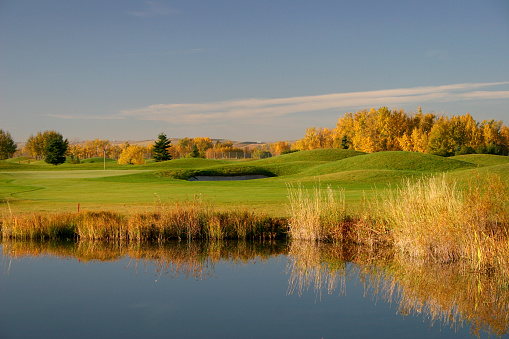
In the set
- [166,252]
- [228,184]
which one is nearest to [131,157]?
[228,184]

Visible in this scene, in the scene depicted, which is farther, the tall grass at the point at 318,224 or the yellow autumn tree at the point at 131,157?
the yellow autumn tree at the point at 131,157

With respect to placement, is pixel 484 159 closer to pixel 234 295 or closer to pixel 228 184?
pixel 228 184

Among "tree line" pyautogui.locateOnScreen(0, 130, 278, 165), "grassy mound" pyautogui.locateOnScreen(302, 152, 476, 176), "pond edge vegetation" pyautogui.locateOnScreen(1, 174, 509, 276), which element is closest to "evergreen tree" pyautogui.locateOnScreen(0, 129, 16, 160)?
"tree line" pyautogui.locateOnScreen(0, 130, 278, 165)

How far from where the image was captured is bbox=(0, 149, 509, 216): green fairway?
2316 cm

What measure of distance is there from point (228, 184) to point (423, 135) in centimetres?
4785

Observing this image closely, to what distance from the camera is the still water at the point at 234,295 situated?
8.93 metres

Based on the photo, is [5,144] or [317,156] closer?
[317,156]

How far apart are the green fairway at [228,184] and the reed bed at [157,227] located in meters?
1.74

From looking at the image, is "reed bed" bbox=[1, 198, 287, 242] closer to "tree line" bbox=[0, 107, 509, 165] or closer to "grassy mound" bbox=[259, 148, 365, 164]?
"grassy mound" bbox=[259, 148, 365, 164]

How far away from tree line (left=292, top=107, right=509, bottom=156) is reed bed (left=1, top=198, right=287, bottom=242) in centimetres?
5920

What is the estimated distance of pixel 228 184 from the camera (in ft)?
116

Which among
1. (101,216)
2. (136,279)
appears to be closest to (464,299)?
(136,279)

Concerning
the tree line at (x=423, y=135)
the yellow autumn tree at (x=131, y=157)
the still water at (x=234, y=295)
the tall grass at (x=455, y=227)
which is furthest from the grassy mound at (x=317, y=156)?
the still water at (x=234, y=295)

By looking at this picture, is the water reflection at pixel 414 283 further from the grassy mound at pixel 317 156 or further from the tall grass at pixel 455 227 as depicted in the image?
the grassy mound at pixel 317 156
